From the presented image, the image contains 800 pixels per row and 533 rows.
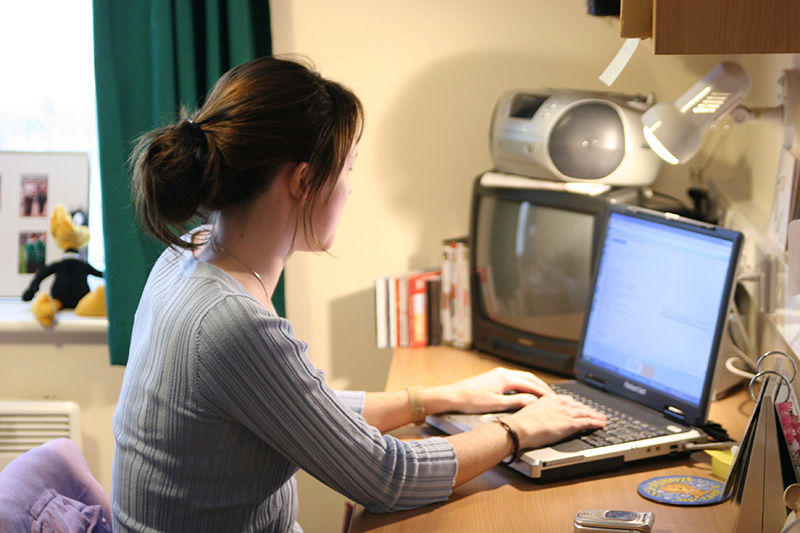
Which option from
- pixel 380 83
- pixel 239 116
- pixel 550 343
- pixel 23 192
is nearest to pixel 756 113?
pixel 550 343

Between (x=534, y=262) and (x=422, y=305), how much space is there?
0.35 meters

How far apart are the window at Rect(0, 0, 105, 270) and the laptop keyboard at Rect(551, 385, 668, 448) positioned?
1639 mm

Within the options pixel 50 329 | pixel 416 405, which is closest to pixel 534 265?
pixel 416 405

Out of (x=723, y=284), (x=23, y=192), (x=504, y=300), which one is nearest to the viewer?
(x=723, y=284)

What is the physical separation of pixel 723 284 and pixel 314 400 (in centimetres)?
62

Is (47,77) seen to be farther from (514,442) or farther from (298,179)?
(514,442)

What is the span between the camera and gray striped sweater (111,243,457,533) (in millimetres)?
1010

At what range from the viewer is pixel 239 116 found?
1.09 m

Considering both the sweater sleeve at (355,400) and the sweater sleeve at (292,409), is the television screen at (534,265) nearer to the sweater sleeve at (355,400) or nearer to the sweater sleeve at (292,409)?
the sweater sleeve at (355,400)

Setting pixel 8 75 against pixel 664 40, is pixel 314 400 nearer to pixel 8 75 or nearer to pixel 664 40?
pixel 664 40

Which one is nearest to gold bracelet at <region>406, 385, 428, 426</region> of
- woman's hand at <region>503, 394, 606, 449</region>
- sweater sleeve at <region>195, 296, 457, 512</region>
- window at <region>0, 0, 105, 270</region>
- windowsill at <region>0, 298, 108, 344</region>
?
woman's hand at <region>503, 394, 606, 449</region>

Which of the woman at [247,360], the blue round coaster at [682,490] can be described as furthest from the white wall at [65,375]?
the blue round coaster at [682,490]

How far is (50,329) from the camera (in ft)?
7.39

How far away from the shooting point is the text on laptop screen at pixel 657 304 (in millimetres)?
1222
